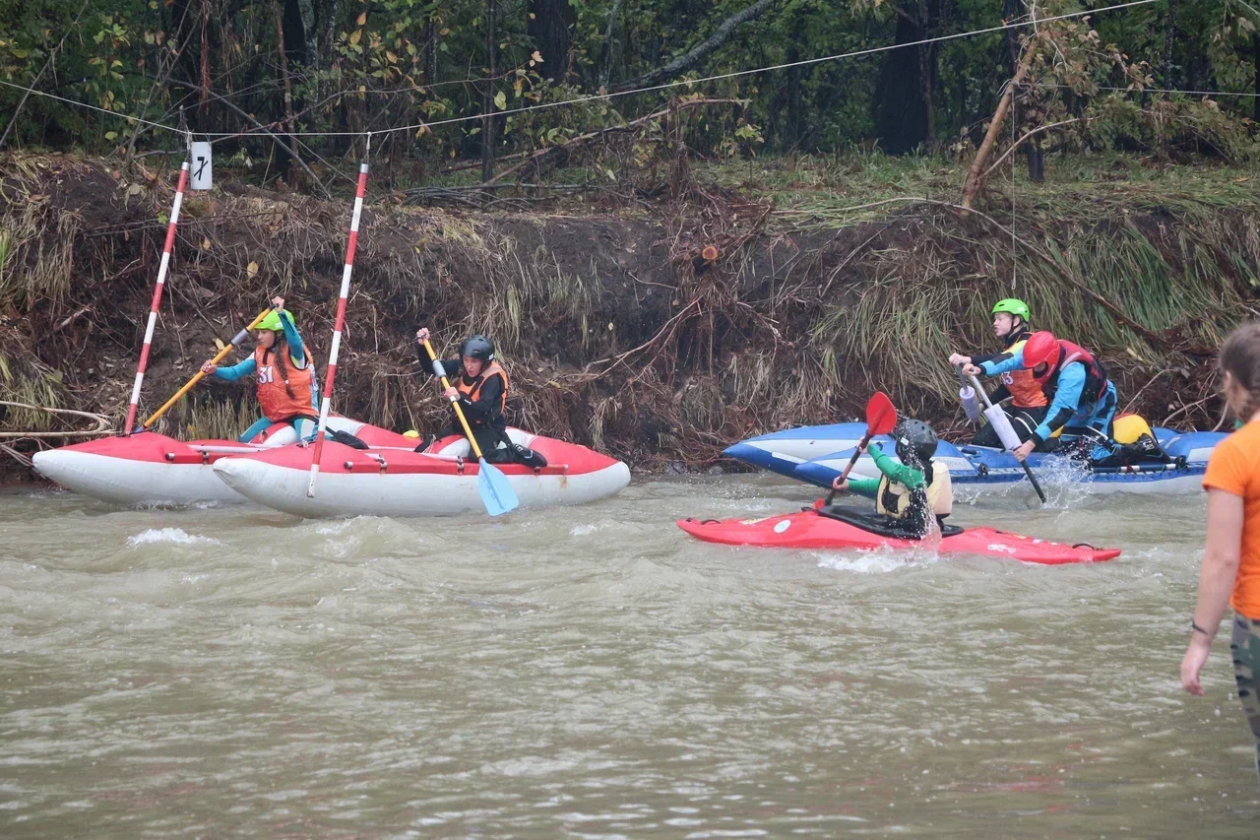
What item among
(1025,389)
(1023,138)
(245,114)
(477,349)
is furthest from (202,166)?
(1023,138)

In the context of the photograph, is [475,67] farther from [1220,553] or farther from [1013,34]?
[1220,553]

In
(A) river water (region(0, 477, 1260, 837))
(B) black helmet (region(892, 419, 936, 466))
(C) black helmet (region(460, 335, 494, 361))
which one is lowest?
(A) river water (region(0, 477, 1260, 837))

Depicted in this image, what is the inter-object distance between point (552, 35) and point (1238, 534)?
11.8 meters

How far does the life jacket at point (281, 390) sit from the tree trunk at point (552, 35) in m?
5.62

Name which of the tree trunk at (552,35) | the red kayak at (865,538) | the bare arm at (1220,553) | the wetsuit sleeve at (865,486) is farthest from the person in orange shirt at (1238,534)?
the tree trunk at (552,35)

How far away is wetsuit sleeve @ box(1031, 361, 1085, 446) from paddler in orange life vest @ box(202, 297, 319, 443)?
17.1 ft

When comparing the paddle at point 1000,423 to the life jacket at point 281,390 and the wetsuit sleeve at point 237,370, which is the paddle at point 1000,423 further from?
the wetsuit sleeve at point 237,370

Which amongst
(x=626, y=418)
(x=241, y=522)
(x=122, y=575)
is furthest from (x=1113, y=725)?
(x=626, y=418)

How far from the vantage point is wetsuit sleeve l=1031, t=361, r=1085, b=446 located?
9500 mm

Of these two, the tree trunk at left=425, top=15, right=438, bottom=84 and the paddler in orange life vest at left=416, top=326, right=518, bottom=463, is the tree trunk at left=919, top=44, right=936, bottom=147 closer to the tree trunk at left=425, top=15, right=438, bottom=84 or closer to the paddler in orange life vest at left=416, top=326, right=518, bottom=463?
the tree trunk at left=425, top=15, right=438, bottom=84

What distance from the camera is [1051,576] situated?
6.73 metres

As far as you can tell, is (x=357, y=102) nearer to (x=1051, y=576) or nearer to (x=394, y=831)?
(x=1051, y=576)

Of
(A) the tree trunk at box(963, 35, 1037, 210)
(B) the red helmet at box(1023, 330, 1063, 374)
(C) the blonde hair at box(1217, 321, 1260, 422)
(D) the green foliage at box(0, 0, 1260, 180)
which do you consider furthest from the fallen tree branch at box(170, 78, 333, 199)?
(C) the blonde hair at box(1217, 321, 1260, 422)

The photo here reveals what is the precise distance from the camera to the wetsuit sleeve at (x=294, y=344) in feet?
30.0
